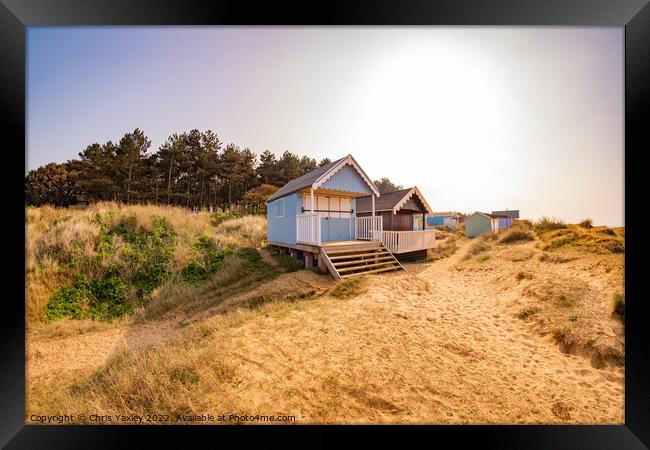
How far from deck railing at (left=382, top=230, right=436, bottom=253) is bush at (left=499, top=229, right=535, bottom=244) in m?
4.44

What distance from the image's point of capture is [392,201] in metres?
11.2

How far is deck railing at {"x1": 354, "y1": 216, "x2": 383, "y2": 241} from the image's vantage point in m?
9.17

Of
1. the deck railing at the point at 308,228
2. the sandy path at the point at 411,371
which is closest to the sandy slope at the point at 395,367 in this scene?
the sandy path at the point at 411,371

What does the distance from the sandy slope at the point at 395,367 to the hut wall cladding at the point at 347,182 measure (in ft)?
15.5

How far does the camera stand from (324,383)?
8.48 ft

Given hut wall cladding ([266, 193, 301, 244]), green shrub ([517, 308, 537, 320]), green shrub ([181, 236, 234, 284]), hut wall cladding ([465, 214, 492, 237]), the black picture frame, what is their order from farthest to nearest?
hut wall cladding ([465, 214, 492, 237]) < hut wall cladding ([266, 193, 301, 244]) < green shrub ([181, 236, 234, 284]) < green shrub ([517, 308, 537, 320]) < the black picture frame

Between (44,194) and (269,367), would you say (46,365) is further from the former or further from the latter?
(44,194)

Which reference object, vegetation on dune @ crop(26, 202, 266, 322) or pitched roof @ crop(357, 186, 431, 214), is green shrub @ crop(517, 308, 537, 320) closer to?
pitched roof @ crop(357, 186, 431, 214)

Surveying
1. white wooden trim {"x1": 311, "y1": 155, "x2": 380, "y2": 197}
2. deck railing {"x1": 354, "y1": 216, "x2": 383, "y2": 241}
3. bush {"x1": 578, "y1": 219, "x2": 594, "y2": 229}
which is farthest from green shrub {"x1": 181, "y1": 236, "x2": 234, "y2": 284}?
bush {"x1": 578, "y1": 219, "x2": 594, "y2": 229}

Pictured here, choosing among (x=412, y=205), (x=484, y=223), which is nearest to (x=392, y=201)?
(x=412, y=205)

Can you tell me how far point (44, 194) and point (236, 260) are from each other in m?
7.71

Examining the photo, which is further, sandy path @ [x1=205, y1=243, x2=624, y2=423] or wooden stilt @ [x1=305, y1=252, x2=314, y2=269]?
wooden stilt @ [x1=305, y1=252, x2=314, y2=269]

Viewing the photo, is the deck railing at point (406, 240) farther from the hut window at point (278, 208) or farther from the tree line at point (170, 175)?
the tree line at point (170, 175)

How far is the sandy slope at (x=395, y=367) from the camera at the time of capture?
236 centimetres
